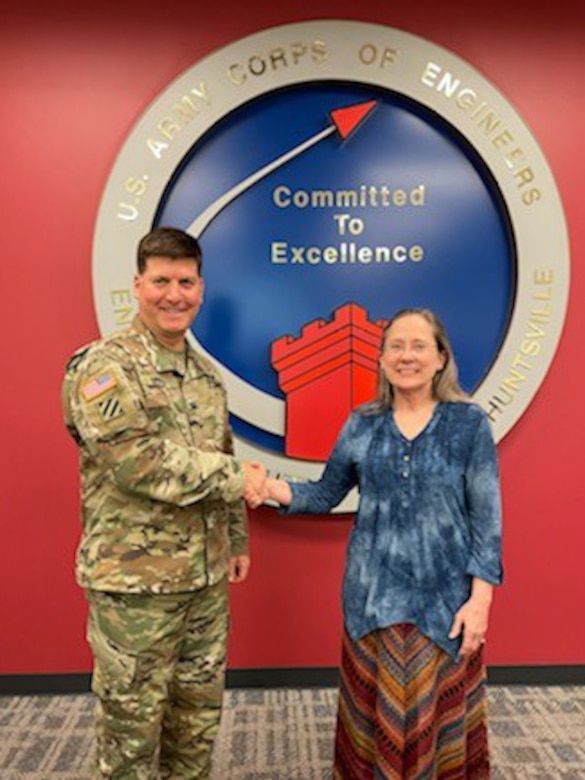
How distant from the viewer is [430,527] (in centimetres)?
158

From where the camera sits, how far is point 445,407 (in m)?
1.64

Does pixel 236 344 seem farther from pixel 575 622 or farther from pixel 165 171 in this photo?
pixel 575 622

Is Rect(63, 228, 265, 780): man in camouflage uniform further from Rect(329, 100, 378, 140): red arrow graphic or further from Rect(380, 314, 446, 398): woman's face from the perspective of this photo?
Rect(329, 100, 378, 140): red arrow graphic

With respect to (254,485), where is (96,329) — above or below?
above

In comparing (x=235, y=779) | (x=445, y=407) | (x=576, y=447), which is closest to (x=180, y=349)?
(x=445, y=407)

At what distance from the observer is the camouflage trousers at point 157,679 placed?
1611mm

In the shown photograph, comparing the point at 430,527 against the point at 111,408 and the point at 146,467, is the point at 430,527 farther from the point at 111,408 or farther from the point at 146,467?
the point at 111,408

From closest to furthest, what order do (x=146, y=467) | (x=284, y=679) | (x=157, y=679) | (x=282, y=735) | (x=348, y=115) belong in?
(x=146, y=467), (x=157, y=679), (x=282, y=735), (x=348, y=115), (x=284, y=679)

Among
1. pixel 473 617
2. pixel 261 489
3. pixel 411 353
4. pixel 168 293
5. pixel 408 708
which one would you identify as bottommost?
pixel 408 708

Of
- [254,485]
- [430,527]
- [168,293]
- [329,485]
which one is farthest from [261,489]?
[168,293]

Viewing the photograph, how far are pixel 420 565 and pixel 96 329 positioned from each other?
56.2 inches

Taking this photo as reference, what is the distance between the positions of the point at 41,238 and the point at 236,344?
748 mm

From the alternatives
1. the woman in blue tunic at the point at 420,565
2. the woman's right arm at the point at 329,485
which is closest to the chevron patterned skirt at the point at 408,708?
the woman in blue tunic at the point at 420,565

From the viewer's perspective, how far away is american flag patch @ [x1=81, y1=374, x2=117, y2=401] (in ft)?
5.03
